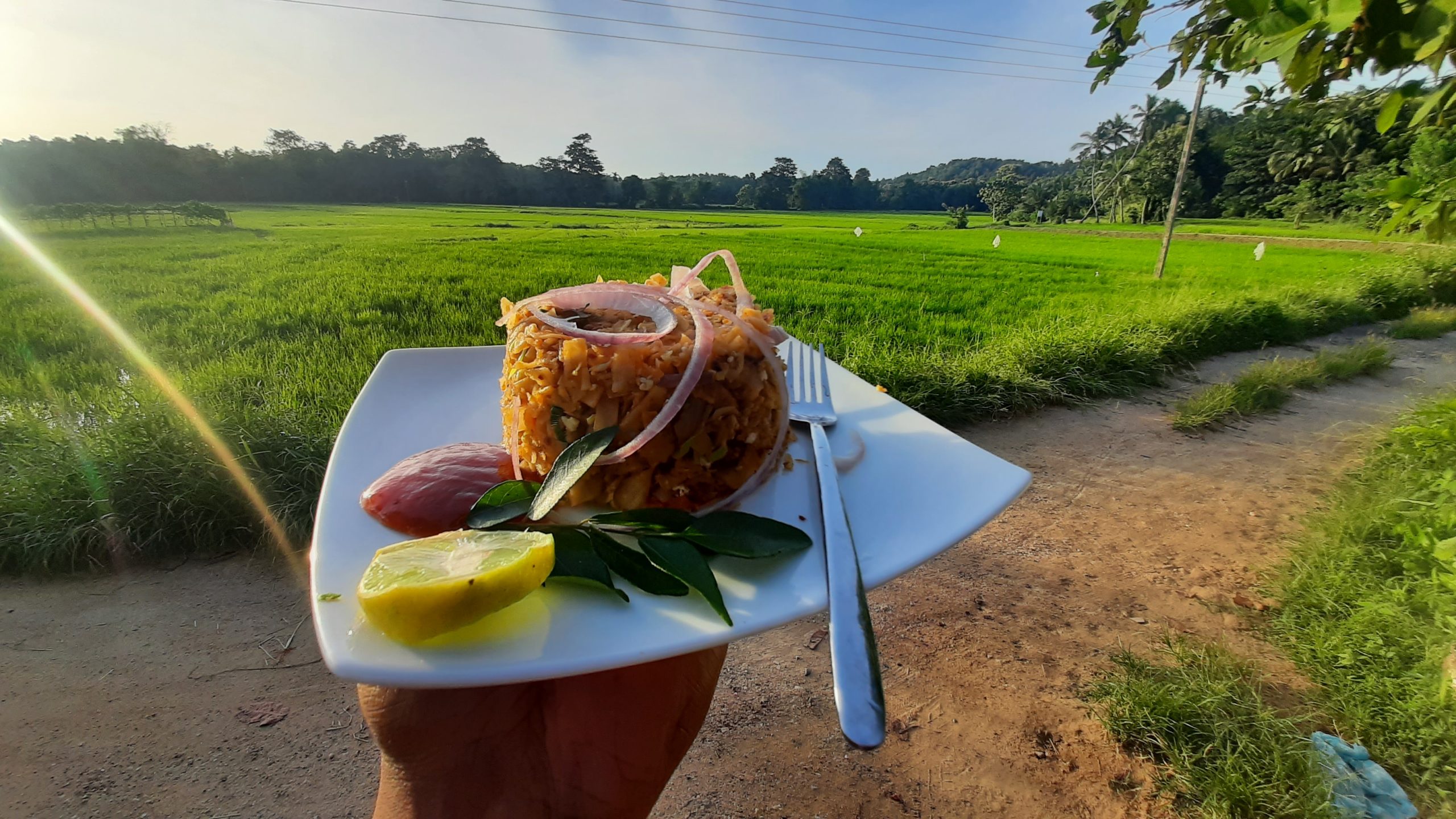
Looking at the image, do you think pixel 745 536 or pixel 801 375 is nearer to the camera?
pixel 745 536

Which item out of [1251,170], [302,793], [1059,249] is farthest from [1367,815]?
[1251,170]

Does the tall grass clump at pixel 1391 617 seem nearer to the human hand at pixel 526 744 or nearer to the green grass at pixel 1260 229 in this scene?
the human hand at pixel 526 744

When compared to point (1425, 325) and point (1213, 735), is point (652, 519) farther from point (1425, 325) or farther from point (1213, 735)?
point (1425, 325)

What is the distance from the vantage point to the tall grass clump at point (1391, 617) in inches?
73.9

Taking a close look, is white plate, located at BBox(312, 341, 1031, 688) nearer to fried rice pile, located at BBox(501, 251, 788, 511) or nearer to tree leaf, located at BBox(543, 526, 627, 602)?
tree leaf, located at BBox(543, 526, 627, 602)

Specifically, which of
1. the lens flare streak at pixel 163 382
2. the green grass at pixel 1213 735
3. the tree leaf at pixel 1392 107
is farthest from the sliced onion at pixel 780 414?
the lens flare streak at pixel 163 382

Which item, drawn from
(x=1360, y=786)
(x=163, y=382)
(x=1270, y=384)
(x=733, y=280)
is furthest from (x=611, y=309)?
(x=1270, y=384)

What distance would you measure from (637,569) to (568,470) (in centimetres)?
24

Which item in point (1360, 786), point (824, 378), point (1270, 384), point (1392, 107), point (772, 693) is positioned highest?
point (1392, 107)

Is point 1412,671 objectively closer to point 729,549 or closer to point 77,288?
point 729,549

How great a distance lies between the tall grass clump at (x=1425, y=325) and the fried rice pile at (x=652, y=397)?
11.5 m

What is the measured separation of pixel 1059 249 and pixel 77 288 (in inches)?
744

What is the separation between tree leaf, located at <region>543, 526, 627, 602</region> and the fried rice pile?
259mm

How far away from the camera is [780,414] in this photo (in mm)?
1576
